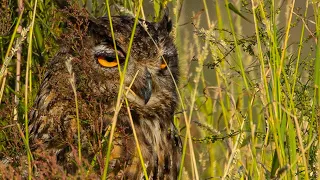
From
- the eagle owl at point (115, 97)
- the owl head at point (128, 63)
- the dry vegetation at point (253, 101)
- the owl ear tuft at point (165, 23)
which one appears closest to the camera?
the dry vegetation at point (253, 101)

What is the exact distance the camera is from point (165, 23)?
3.79 m

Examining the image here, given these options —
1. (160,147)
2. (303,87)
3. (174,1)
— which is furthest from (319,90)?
(174,1)

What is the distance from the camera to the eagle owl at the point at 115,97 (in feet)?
10.2

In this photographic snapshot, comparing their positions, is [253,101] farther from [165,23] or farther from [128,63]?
[165,23]

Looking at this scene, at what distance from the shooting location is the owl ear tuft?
373 cm

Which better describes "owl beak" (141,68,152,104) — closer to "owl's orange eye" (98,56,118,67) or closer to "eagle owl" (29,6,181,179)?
"eagle owl" (29,6,181,179)

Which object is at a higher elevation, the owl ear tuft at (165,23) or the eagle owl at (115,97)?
the owl ear tuft at (165,23)

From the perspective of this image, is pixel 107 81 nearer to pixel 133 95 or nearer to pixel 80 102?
pixel 133 95


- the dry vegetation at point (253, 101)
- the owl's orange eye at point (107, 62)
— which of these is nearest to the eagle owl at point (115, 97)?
the owl's orange eye at point (107, 62)

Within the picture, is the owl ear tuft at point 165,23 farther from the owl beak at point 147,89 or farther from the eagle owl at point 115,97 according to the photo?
the owl beak at point 147,89

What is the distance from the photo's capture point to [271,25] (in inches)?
118

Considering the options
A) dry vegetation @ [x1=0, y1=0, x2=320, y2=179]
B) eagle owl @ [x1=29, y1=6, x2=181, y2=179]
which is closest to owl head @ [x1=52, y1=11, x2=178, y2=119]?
eagle owl @ [x1=29, y1=6, x2=181, y2=179]

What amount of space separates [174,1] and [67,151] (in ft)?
3.59

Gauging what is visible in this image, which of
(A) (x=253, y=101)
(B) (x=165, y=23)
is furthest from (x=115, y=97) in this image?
(B) (x=165, y=23)
